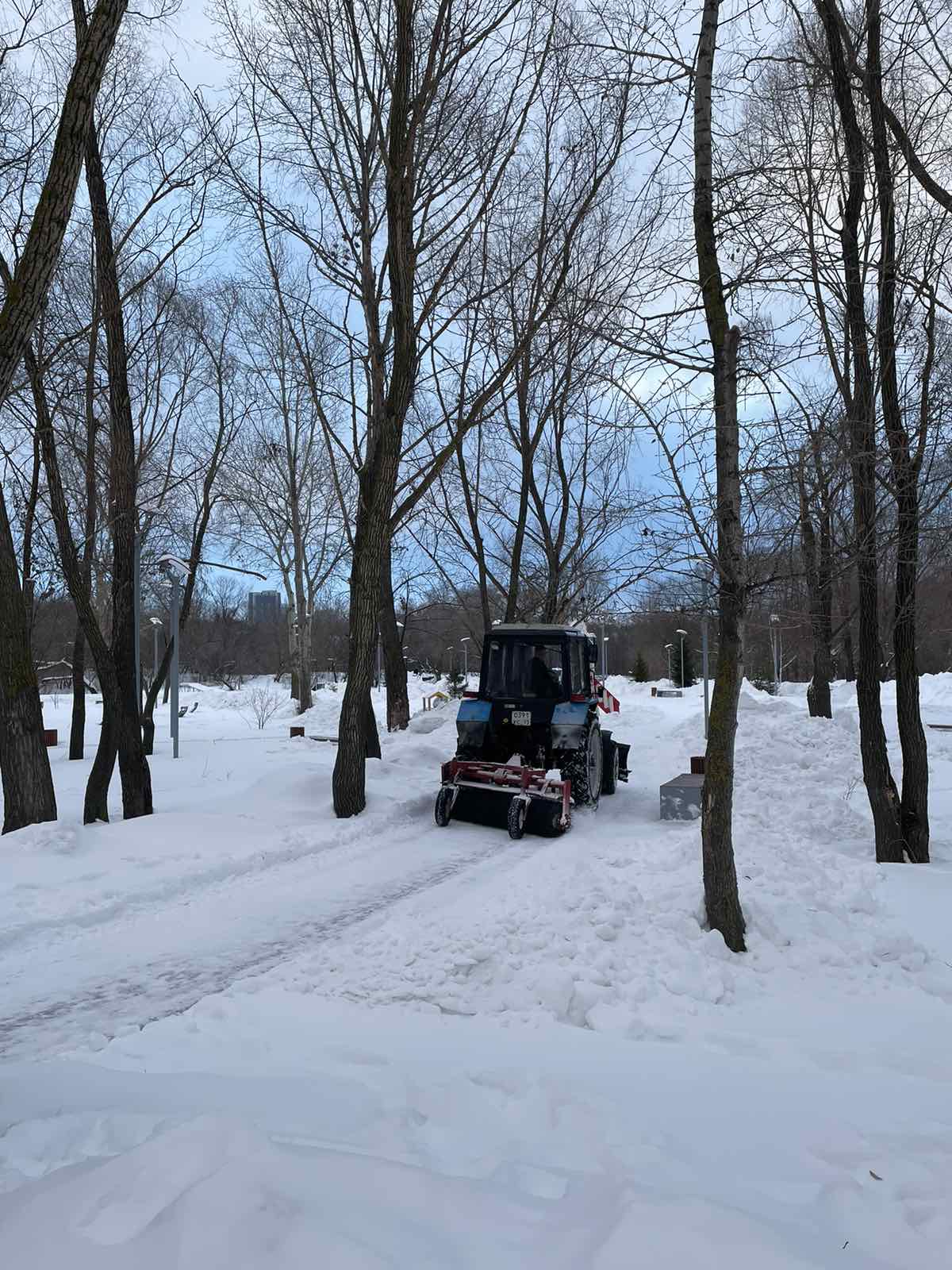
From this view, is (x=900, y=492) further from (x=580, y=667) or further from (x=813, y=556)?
(x=580, y=667)

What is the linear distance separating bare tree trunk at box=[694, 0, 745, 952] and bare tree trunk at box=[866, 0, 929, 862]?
1979 millimetres

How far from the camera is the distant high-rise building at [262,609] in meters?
72.0

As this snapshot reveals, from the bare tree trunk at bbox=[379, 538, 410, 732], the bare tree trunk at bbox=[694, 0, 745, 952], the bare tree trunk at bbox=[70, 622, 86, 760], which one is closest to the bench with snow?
the bare tree trunk at bbox=[694, 0, 745, 952]

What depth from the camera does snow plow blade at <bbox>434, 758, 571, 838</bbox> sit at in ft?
32.9

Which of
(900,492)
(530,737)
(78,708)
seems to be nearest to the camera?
(900,492)

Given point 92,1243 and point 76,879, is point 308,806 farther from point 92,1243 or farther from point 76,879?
point 92,1243

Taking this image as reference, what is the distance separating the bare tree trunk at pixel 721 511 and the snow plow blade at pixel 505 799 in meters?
4.36

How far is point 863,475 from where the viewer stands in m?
7.63

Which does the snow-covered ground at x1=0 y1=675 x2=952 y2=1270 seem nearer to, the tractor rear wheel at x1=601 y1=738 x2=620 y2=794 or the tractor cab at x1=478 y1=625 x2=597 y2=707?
the tractor cab at x1=478 y1=625 x2=597 y2=707

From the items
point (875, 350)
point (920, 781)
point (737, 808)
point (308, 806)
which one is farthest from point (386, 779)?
point (875, 350)

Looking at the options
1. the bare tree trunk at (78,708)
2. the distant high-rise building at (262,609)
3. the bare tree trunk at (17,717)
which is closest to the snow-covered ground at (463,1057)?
the bare tree trunk at (17,717)

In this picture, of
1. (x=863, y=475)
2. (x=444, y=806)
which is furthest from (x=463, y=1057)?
(x=444, y=806)

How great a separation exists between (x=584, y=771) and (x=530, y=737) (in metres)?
0.97

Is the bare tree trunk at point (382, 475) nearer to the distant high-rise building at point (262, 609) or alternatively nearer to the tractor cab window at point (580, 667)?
the tractor cab window at point (580, 667)
